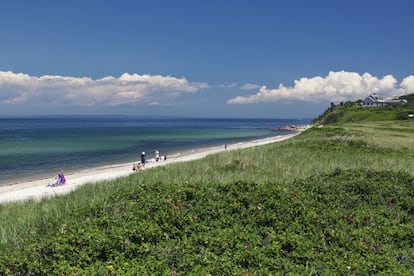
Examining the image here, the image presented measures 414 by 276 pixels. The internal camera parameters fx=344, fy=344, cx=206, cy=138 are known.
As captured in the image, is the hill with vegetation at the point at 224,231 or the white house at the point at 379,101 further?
the white house at the point at 379,101

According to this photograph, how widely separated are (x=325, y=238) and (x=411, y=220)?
292 centimetres

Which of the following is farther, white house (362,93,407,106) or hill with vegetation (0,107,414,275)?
white house (362,93,407,106)

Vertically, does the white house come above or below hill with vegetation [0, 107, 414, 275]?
above

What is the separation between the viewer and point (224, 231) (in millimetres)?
6461

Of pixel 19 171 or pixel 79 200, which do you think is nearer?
pixel 79 200

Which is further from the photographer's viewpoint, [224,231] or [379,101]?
[379,101]

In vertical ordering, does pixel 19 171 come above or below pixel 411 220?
below

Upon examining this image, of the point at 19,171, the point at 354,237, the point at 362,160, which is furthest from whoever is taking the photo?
the point at 19,171

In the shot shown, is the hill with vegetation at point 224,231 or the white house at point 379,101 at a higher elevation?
the white house at point 379,101

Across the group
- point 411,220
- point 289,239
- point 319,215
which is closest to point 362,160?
point 411,220

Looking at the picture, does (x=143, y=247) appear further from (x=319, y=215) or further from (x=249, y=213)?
(x=319, y=215)

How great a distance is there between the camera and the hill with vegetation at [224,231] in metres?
5.34

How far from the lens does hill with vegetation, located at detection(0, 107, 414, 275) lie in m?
5.34

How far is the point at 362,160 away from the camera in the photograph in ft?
58.1
